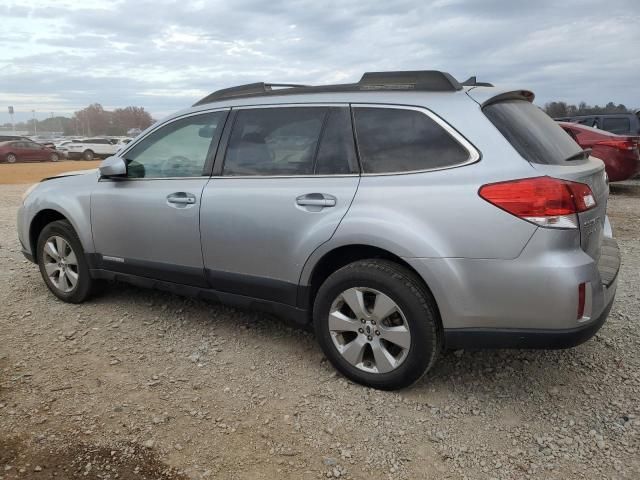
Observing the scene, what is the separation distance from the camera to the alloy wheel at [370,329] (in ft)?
9.89

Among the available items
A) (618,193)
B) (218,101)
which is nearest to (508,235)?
(218,101)

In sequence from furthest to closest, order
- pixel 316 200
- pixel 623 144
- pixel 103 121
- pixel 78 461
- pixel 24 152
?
1. pixel 103 121
2. pixel 24 152
3. pixel 623 144
4. pixel 316 200
5. pixel 78 461

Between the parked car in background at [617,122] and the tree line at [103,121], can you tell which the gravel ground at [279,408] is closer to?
the parked car in background at [617,122]

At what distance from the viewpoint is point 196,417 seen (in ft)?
9.73

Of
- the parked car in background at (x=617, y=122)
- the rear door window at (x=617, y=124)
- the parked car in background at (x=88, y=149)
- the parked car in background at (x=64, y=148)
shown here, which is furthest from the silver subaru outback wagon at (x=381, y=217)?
the parked car in background at (x=64, y=148)

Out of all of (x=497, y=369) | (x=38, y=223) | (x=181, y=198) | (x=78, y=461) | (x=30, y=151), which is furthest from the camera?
(x=30, y=151)

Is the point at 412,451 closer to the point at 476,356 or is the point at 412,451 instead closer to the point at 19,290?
the point at 476,356

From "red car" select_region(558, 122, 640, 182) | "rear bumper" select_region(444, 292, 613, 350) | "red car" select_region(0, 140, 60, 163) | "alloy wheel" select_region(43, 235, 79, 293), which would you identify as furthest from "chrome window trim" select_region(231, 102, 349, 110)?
"red car" select_region(0, 140, 60, 163)

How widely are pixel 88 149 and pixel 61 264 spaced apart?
31473 millimetres

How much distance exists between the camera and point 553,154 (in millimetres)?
2947

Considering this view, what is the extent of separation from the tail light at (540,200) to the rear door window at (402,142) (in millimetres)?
287

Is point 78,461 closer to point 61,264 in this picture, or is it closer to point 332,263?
point 332,263

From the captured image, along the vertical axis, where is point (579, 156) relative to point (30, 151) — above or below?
above

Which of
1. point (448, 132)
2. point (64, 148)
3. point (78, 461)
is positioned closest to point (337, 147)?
point (448, 132)
